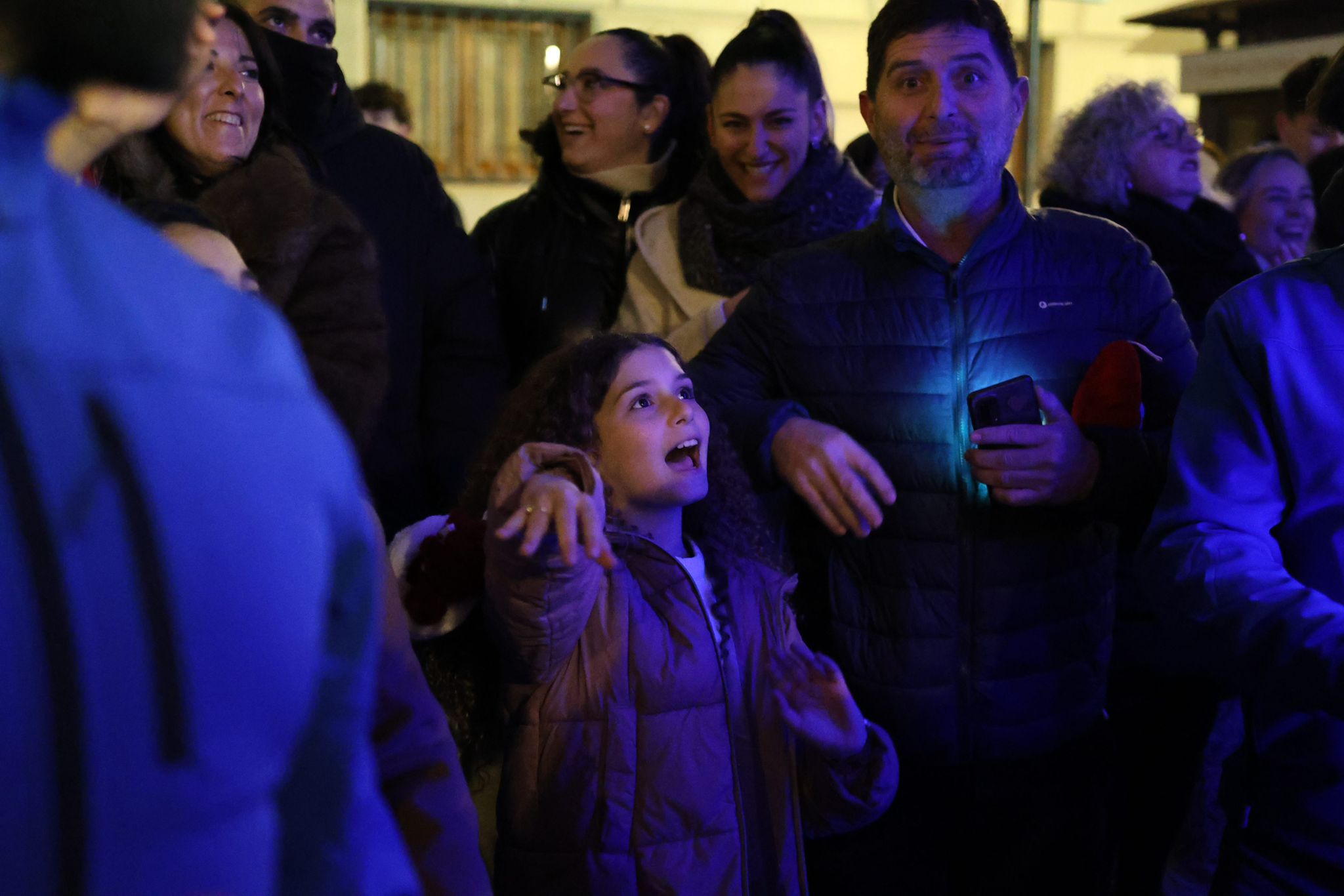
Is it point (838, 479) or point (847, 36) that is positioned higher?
point (847, 36)

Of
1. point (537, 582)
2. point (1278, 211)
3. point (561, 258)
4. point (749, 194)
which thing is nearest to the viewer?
point (537, 582)

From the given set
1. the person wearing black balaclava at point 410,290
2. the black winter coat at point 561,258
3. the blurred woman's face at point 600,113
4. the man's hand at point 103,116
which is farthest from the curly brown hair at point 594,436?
the man's hand at point 103,116

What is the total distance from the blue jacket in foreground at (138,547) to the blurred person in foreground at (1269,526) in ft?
4.13

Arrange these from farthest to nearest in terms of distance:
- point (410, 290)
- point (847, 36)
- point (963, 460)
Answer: point (847, 36)
point (410, 290)
point (963, 460)

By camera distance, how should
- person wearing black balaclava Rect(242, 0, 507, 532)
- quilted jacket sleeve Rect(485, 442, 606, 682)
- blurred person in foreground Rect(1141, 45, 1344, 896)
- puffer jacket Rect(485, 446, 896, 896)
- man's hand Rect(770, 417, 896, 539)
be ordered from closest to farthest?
blurred person in foreground Rect(1141, 45, 1344, 896) → quilted jacket sleeve Rect(485, 442, 606, 682) → puffer jacket Rect(485, 446, 896, 896) → man's hand Rect(770, 417, 896, 539) → person wearing black balaclava Rect(242, 0, 507, 532)

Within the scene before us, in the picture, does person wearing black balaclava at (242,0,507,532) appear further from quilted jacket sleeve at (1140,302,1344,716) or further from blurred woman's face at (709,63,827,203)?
quilted jacket sleeve at (1140,302,1344,716)

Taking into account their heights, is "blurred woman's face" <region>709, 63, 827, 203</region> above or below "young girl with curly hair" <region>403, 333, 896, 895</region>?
above

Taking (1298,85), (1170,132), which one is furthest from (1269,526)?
(1298,85)

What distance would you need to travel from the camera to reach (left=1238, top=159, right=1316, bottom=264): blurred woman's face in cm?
490

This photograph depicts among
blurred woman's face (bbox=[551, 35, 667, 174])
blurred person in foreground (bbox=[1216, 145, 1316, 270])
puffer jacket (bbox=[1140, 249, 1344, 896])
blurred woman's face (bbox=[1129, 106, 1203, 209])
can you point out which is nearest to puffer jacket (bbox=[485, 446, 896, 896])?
puffer jacket (bbox=[1140, 249, 1344, 896])

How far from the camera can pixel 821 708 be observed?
6.73 feet

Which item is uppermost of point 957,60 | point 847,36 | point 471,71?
point 847,36

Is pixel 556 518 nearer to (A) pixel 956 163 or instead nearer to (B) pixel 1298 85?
(A) pixel 956 163

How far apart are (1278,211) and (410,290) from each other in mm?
3436
